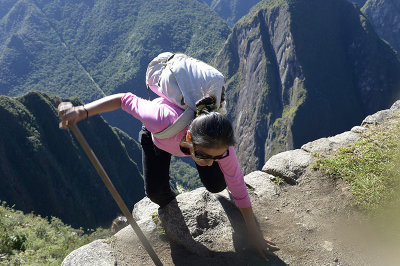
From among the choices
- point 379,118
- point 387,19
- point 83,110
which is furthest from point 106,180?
point 387,19

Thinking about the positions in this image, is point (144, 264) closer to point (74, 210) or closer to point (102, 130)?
point (74, 210)

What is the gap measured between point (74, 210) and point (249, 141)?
74828 mm

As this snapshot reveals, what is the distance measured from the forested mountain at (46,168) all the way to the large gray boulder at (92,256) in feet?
142

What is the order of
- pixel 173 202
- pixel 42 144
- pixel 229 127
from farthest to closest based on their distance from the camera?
1. pixel 42 144
2. pixel 173 202
3. pixel 229 127

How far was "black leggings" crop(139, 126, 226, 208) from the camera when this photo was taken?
4.10 meters

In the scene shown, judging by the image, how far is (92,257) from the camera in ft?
13.7

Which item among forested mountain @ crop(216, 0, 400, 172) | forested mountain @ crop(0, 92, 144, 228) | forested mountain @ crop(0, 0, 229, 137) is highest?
forested mountain @ crop(0, 0, 229, 137)

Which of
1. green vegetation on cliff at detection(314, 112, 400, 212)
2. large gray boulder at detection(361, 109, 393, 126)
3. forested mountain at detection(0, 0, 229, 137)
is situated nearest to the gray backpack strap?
green vegetation on cliff at detection(314, 112, 400, 212)

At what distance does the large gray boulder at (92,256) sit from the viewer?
4.11m

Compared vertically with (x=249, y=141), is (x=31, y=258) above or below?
above

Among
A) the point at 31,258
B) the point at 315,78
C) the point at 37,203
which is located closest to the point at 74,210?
the point at 37,203

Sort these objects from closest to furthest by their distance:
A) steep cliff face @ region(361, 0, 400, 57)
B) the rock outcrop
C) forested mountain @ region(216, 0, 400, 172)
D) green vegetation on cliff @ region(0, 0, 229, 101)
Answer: the rock outcrop < forested mountain @ region(216, 0, 400, 172) < green vegetation on cliff @ region(0, 0, 229, 101) < steep cliff face @ region(361, 0, 400, 57)

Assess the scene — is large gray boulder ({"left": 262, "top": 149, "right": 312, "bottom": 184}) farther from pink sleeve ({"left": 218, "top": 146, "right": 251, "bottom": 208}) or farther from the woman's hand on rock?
the woman's hand on rock

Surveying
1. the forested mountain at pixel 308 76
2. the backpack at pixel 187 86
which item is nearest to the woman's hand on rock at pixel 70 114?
the backpack at pixel 187 86
